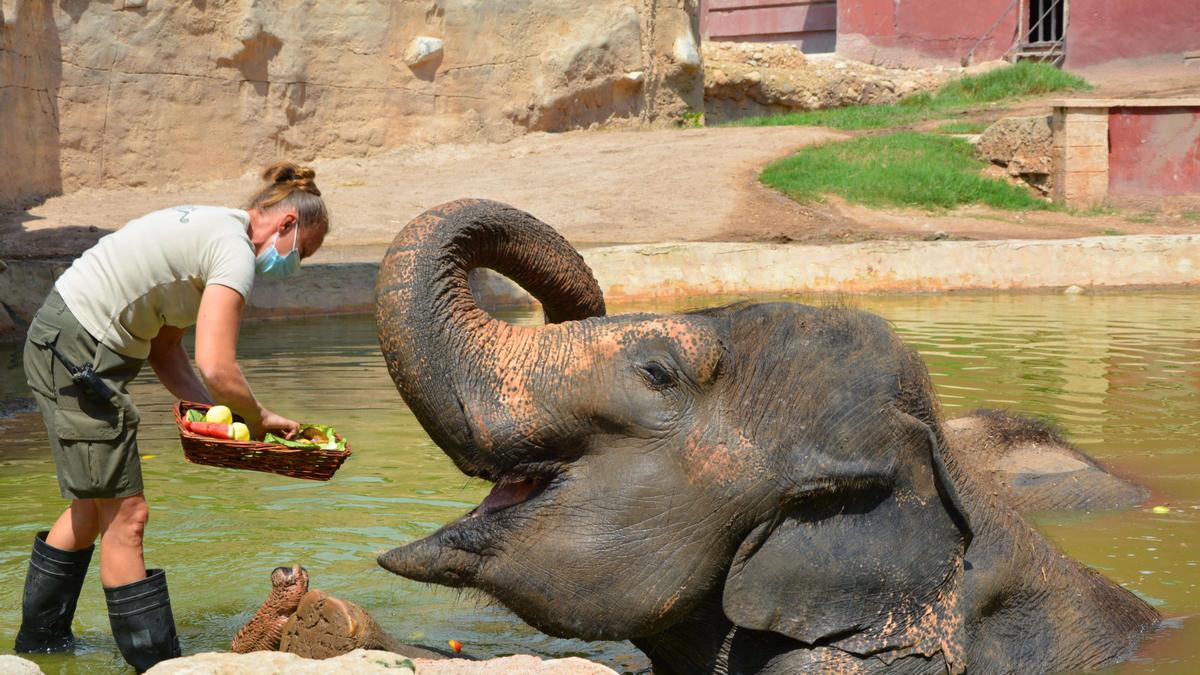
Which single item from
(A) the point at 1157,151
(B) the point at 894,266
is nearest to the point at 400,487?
(B) the point at 894,266

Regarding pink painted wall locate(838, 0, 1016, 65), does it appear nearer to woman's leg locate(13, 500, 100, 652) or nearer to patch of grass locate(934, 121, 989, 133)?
patch of grass locate(934, 121, 989, 133)

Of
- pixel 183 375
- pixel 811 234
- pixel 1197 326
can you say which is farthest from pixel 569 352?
pixel 811 234

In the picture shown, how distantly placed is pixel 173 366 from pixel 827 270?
9.79 m

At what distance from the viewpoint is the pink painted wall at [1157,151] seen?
19172 mm

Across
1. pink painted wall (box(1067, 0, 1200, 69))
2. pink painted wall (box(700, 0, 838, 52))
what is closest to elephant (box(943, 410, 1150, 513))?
pink painted wall (box(1067, 0, 1200, 69))

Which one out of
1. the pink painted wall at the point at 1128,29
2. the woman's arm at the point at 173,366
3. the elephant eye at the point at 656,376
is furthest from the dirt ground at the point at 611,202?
the elephant eye at the point at 656,376

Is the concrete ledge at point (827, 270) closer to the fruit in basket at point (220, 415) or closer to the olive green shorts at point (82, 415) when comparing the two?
the olive green shorts at point (82, 415)

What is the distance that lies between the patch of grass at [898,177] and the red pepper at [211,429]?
15.1 m

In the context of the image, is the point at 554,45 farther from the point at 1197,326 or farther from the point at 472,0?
the point at 1197,326

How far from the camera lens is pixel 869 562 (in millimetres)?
3365

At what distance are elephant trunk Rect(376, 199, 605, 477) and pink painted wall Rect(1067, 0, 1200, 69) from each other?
25906 millimetres

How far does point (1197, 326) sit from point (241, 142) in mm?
13542

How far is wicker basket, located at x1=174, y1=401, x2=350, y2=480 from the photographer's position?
3941 millimetres

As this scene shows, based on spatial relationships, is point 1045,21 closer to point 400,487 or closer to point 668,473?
point 400,487
